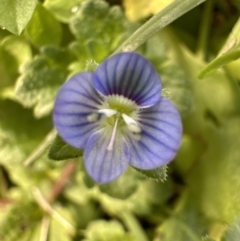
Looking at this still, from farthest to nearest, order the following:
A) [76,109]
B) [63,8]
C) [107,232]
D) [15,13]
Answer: [107,232] → [63,8] → [15,13] → [76,109]

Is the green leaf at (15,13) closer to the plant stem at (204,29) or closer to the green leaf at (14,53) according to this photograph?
the green leaf at (14,53)

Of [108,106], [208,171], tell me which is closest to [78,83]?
[108,106]

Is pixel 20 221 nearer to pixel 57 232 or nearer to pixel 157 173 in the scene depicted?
pixel 57 232

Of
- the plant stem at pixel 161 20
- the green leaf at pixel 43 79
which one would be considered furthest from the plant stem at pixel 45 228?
the plant stem at pixel 161 20

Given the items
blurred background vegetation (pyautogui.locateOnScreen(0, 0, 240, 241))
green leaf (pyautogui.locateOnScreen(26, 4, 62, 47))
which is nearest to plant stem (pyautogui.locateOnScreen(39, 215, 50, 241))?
blurred background vegetation (pyautogui.locateOnScreen(0, 0, 240, 241))

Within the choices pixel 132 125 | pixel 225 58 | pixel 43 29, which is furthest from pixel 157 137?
pixel 43 29

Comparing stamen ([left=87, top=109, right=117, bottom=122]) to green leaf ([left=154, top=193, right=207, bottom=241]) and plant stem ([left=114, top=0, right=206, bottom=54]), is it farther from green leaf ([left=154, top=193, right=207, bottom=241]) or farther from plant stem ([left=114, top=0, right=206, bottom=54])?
green leaf ([left=154, top=193, right=207, bottom=241])
